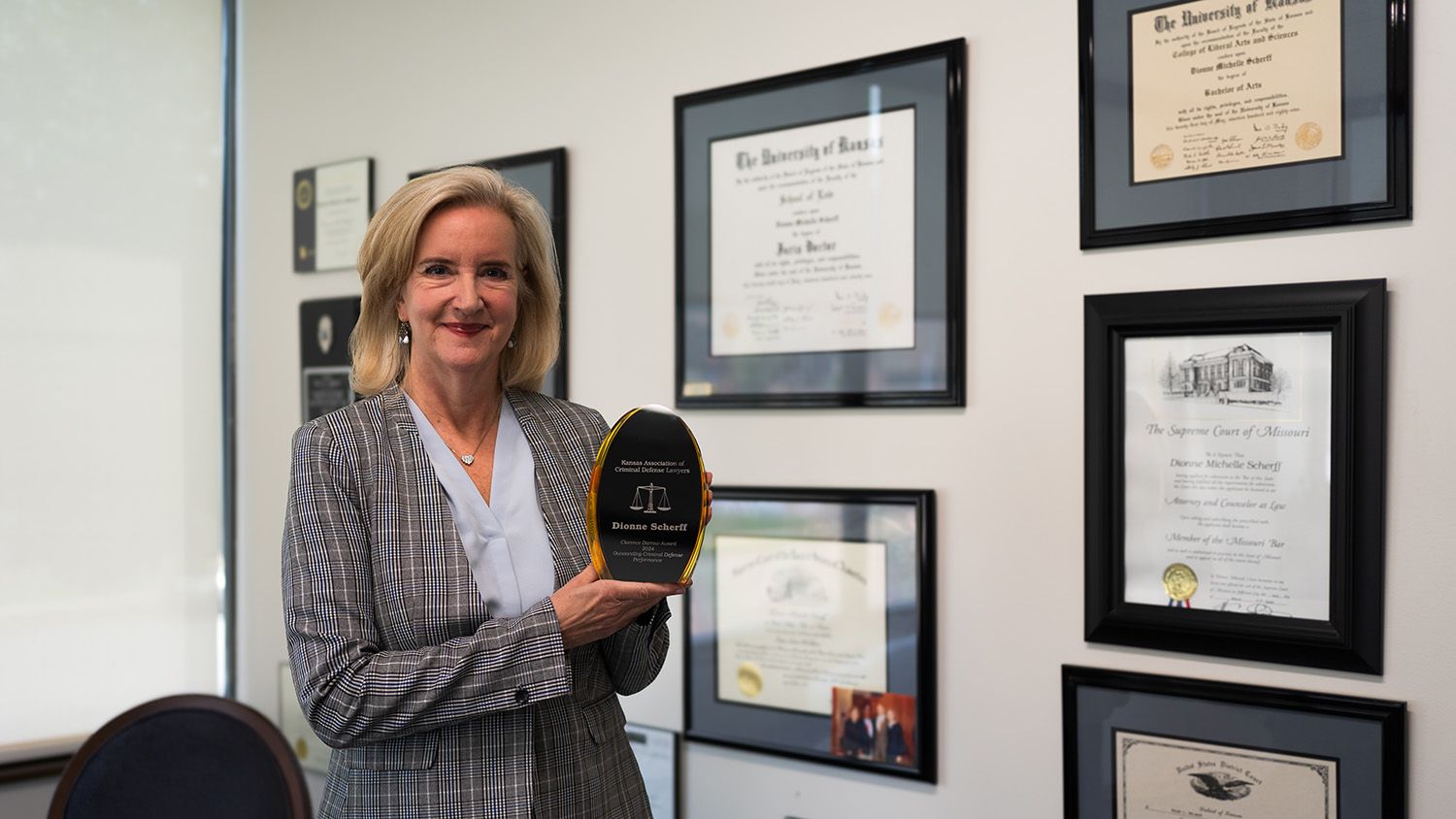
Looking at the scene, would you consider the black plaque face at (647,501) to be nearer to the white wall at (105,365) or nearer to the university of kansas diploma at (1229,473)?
the university of kansas diploma at (1229,473)

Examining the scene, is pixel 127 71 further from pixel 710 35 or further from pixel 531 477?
pixel 531 477

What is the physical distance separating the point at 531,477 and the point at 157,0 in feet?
7.27

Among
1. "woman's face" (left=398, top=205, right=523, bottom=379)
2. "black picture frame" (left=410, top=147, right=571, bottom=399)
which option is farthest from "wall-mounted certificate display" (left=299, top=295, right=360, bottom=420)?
"woman's face" (left=398, top=205, right=523, bottom=379)

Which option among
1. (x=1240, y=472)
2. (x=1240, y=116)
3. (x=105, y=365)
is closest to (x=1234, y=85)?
(x=1240, y=116)

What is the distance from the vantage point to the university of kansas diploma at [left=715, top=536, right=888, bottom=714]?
1.97 meters

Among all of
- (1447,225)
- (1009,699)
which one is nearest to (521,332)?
(1009,699)

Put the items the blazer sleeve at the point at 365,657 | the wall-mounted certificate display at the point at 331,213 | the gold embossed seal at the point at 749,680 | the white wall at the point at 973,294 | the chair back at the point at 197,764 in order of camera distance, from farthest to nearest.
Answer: the wall-mounted certificate display at the point at 331,213 → the gold embossed seal at the point at 749,680 → the chair back at the point at 197,764 → the white wall at the point at 973,294 → the blazer sleeve at the point at 365,657

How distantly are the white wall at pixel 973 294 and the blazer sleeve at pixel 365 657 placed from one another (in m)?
0.85

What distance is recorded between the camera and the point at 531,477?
1447 mm

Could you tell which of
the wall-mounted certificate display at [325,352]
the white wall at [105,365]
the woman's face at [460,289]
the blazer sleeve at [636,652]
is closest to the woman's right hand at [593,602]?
Result: the blazer sleeve at [636,652]

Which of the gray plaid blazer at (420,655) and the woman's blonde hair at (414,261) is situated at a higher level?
the woman's blonde hair at (414,261)

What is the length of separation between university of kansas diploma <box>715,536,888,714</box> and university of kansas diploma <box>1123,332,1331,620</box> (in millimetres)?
464

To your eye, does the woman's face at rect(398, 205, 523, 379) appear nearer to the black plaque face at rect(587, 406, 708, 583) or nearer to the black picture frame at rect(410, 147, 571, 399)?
the black plaque face at rect(587, 406, 708, 583)

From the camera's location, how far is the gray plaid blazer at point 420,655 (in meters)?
1.27
